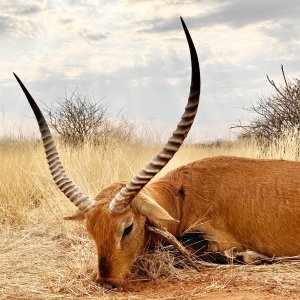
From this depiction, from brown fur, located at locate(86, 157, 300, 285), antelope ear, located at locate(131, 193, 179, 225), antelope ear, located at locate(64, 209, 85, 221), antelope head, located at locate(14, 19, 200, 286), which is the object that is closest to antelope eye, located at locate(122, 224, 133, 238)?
antelope head, located at locate(14, 19, 200, 286)

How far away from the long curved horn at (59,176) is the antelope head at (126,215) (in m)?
0.02

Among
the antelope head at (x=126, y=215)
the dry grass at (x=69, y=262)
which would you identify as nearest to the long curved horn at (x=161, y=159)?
the antelope head at (x=126, y=215)

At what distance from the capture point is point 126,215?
5.12m

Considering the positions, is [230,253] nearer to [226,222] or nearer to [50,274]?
[226,222]

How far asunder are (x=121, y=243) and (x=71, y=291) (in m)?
0.68

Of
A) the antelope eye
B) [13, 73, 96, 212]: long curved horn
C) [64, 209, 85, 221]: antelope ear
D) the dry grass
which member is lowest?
the dry grass

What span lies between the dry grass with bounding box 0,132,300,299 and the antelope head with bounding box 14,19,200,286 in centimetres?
24

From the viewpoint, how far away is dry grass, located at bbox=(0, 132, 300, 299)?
5211 mm

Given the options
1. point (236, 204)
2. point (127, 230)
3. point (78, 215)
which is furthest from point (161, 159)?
point (236, 204)

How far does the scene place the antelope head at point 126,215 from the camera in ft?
16.3

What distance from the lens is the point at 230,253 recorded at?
230 inches

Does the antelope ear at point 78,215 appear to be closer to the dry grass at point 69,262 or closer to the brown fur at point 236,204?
the dry grass at point 69,262

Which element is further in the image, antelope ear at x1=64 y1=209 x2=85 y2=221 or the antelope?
antelope ear at x1=64 y1=209 x2=85 y2=221

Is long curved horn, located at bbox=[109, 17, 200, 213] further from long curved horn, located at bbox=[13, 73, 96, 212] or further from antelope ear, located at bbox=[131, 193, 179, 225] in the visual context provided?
long curved horn, located at bbox=[13, 73, 96, 212]
